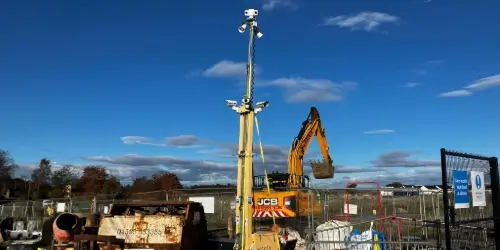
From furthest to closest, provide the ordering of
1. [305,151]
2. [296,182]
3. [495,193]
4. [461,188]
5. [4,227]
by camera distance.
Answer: [305,151] < [296,182] < [4,227] < [495,193] < [461,188]

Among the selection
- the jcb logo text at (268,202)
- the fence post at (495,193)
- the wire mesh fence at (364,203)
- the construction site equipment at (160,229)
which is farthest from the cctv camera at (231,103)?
the jcb logo text at (268,202)

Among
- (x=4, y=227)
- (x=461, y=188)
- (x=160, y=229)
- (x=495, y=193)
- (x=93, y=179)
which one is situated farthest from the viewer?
(x=93, y=179)

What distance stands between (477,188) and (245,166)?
526cm

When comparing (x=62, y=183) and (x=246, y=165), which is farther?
(x=62, y=183)

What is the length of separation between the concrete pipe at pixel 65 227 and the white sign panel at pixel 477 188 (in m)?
8.59

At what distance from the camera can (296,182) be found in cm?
2275

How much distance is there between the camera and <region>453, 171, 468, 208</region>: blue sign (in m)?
8.94

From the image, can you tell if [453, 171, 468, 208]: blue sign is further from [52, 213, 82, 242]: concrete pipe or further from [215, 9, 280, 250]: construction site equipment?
[52, 213, 82, 242]: concrete pipe

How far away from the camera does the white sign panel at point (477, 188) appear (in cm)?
992

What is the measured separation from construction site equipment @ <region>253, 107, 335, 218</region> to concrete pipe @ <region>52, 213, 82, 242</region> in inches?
323

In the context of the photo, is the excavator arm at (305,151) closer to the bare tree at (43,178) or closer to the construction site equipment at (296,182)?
the construction site equipment at (296,182)

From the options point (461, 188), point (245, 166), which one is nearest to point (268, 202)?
point (461, 188)

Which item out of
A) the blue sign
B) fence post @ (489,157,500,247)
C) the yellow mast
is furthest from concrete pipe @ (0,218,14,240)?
fence post @ (489,157,500,247)

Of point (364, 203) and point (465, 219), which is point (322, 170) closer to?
point (364, 203)
